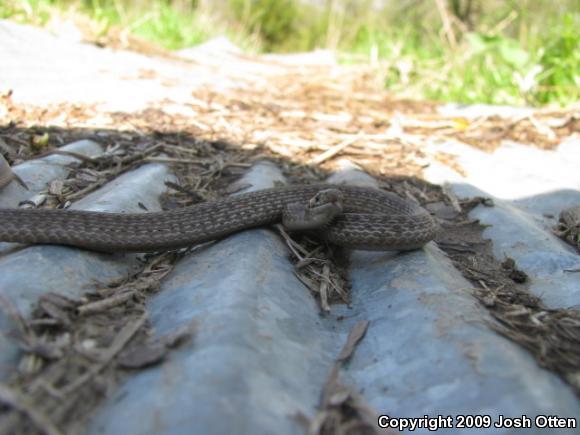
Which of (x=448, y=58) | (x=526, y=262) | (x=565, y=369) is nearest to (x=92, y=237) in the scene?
(x=565, y=369)

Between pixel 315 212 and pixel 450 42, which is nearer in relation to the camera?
pixel 315 212

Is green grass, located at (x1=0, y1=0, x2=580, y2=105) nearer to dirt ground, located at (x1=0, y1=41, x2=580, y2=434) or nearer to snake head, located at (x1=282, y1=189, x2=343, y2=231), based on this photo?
dirt ground, located at (x1=0, y1=41, x2=580, y2=434)

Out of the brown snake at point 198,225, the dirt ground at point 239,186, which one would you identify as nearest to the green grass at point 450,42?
the dirt ground at point 239,186

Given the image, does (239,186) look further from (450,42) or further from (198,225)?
(450,42)

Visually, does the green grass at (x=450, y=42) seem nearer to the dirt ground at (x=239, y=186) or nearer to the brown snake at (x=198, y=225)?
the dirt ground at (x=239, y=186)

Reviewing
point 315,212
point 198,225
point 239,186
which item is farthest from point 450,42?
point 198,225

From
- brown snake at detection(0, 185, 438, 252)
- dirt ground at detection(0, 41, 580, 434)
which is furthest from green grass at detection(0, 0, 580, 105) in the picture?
brown snake at detection(0, 185, 438, 252)
